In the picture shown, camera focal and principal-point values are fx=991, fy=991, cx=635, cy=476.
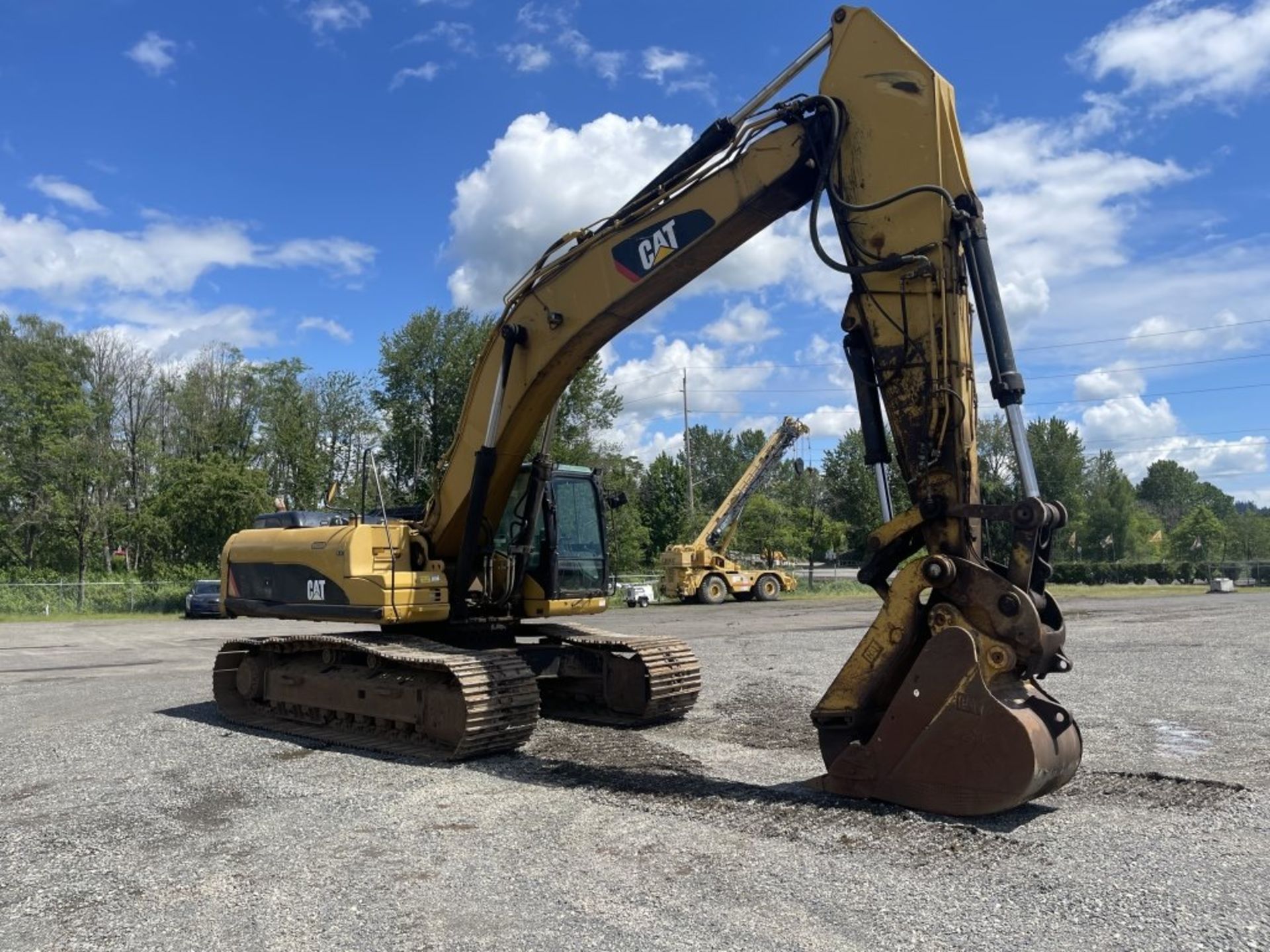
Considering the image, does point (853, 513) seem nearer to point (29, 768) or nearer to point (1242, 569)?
point (1242, 569)

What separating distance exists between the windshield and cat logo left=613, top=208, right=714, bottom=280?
2.72m

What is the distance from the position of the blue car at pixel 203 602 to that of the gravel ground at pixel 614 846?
2292cm

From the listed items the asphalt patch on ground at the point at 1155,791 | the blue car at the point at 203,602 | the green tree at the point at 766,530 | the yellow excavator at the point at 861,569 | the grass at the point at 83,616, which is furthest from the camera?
the green tree at the point at 766,530

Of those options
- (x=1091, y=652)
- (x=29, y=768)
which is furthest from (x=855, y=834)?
(x=1091, y=652)

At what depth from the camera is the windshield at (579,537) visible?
9.82m

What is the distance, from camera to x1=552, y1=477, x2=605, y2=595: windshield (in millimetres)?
9820

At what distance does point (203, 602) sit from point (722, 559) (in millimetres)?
17983

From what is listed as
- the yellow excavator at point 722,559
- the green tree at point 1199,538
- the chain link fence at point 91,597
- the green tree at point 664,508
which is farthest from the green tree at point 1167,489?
the chain link fence at point 91,597

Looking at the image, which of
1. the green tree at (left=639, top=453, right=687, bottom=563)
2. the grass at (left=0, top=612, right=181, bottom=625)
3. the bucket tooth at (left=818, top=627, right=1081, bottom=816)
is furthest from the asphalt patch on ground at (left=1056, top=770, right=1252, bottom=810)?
the green tree at (left=639, top=453, right=687, bottom=563)

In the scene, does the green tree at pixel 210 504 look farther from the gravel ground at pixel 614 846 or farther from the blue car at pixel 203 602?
the gravel ground at pixel 614 846

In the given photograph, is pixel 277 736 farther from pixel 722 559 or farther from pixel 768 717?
pixel 722 559

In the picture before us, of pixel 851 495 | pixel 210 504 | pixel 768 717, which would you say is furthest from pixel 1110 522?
pixel 768 717

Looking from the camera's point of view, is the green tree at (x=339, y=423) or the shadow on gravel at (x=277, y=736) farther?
the green tree at (x=339, y=423)

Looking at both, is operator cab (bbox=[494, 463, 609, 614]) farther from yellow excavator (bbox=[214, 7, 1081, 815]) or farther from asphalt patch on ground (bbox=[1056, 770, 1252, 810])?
asphalt patch on ground (bbox=[1056, 770, 1252, 810])
